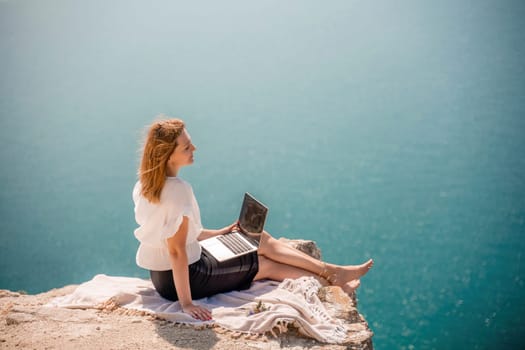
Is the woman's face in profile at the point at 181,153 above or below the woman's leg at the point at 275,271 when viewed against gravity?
above

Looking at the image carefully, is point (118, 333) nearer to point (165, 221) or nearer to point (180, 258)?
point (180, 258)

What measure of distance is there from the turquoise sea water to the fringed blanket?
4810mm

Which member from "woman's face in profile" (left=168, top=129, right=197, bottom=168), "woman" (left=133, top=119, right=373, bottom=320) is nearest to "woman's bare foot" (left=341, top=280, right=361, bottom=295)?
"woman" (left=133, top=119, right=373, bottom=320)

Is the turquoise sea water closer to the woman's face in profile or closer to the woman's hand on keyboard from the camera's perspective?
the woman's hand on keyboard

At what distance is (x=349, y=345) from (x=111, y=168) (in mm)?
8134

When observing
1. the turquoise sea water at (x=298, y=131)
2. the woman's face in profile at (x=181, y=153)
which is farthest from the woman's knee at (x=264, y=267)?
the turquoise sea water at (x=298, y=131)

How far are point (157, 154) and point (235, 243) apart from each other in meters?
0.75

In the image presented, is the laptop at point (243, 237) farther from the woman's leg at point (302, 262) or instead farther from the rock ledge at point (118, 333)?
the rock ledge at point (118, 333)

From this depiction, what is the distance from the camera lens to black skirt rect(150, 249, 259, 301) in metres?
2.22

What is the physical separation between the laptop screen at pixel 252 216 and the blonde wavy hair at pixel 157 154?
63cm

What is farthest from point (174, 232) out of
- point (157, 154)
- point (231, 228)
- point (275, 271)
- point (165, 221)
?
point (275, 271)

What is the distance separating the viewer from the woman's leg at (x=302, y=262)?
252 cm

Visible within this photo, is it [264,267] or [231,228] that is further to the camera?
[231,228]

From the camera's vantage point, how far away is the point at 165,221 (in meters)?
2.03
